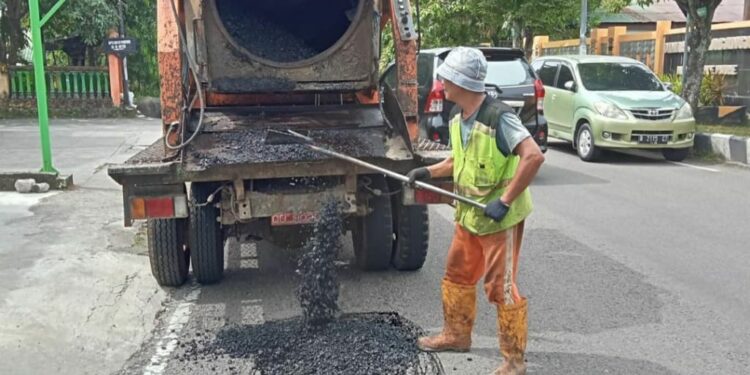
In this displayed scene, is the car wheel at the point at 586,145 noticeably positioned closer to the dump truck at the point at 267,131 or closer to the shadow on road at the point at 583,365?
the dump truck at the point at 267,131

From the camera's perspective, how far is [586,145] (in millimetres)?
12148

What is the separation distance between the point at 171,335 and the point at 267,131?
5.13 feet

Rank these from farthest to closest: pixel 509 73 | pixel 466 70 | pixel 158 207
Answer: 1. pixel 509 73
2. pixel 158 207
3. pixel 466 70

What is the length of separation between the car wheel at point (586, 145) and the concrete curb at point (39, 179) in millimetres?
7888

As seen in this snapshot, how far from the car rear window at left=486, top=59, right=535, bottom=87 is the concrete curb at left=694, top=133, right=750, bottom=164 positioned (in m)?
3.81

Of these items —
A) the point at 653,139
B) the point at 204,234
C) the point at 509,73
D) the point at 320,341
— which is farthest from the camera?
the point at 653,139

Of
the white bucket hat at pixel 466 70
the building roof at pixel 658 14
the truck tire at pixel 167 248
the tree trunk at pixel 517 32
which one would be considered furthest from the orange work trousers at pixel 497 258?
the building roof at pixel 658 14

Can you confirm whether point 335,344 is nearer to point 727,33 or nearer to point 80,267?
point 80,267

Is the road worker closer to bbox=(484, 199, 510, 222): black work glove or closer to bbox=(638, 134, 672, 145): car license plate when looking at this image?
bbox=(484, 199, 510, 222): black work glove

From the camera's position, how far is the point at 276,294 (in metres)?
5.25

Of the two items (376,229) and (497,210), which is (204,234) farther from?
(497,210)

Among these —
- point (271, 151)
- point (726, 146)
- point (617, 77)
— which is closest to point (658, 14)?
point (617, 77)

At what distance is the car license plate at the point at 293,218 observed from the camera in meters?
4.85

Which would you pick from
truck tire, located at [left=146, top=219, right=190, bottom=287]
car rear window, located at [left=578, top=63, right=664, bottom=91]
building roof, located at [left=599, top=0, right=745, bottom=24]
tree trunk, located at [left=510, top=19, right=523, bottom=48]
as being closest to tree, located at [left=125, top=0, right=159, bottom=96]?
tree trunk, located at [left=510, top=19, right=523, bottom=48]
